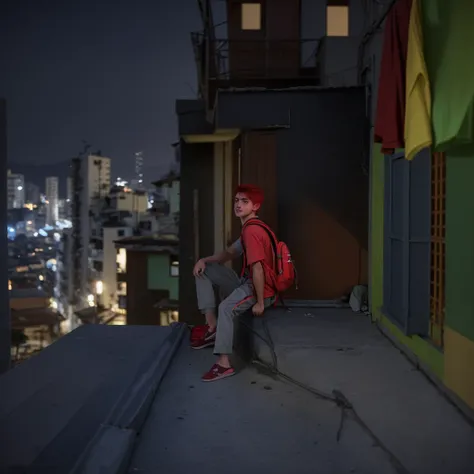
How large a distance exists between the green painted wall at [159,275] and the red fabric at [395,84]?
85.8 feet

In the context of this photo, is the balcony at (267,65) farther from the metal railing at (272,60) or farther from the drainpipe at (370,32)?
the drainpipe at (370,32)

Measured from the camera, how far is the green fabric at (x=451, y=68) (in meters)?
3.30

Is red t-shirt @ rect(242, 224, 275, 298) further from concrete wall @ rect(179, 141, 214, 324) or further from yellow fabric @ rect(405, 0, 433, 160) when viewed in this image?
concrete wall @ rect(179, 141, 214, 324)

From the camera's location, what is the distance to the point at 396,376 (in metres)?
4.50

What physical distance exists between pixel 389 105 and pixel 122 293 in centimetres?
4399

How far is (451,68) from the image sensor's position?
138 inches

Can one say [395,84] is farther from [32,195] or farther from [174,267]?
[32,195]

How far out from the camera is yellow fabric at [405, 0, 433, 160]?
12.4 feet

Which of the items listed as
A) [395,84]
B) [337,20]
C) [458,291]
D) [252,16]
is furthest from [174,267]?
[458,291]

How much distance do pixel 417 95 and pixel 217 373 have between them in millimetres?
3139

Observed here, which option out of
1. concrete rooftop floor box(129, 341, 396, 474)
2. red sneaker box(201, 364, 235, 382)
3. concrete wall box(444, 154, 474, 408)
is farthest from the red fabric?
red sneaker box(201, 364, 235, 382)

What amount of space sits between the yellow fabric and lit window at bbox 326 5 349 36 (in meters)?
13.8

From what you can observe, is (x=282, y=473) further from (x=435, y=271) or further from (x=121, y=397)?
(x=435, y=271)

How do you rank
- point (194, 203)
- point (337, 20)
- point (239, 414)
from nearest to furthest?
point (239, 414), point (194, 203), point (337, 20)
